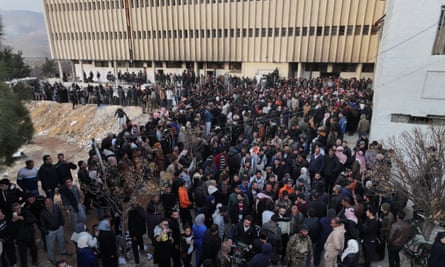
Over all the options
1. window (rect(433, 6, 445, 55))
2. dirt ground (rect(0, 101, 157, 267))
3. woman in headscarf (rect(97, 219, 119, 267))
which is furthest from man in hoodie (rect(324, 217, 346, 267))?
dirt ground (rect(0, 101, 157, 267))

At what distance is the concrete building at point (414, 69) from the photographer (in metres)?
9.12

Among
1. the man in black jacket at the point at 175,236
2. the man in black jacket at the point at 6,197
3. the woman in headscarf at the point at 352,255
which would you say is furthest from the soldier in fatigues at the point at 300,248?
the man in black jacket at the point at 6,197

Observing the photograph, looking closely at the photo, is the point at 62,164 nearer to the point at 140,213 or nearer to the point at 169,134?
the point at 140,213

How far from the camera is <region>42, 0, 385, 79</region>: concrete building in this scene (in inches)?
1089

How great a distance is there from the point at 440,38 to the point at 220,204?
881 cm

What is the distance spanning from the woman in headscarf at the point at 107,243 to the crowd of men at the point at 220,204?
2 cm

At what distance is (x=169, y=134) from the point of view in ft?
36.2

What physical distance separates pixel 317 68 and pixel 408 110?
22400mm

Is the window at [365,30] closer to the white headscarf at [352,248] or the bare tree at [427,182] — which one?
the bare tree at [427,182]

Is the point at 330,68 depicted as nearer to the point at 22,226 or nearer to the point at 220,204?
the point at 220,204

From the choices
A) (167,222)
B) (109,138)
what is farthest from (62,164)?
(167,222)

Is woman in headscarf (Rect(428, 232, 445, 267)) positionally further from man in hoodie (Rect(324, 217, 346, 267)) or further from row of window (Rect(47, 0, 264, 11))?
row of window (Rect(47, 0, 264, 11))

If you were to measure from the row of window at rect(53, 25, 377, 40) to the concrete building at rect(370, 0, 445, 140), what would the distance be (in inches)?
755

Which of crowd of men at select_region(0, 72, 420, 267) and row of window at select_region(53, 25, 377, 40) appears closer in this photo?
crowd of men at select_region(0, 72, 420, 267)
